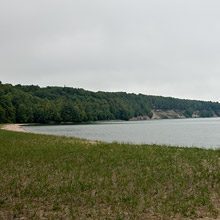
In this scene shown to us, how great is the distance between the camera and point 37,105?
171625mm

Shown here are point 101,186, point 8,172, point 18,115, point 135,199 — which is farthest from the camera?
point 18,115

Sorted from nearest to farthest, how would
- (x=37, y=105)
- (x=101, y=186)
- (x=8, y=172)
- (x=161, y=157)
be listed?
1. (x=101, y=186)
2. (x=8, y=172)
3. (x=161, y=157)
4. (x=37, y=105)

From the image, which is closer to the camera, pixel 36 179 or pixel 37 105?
pixel 36 179

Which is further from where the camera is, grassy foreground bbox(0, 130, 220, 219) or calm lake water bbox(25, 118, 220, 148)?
calm lake water bbox(25, 118, 220, 148)

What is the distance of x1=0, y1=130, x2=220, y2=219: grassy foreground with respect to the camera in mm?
13422

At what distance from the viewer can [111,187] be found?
16812 millimetres

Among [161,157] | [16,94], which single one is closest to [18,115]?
[16,94]

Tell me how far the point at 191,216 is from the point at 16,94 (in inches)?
6199

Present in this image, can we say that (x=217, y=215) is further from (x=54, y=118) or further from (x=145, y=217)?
(x=54, y=118)

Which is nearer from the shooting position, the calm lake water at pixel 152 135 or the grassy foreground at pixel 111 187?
the grassy foreground at pixel 111 187

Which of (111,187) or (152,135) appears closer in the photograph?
(111,187)

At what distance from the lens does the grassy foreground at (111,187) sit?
44.0ft

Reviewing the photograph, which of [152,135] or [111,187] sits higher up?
[152,135]

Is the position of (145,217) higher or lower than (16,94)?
lower
